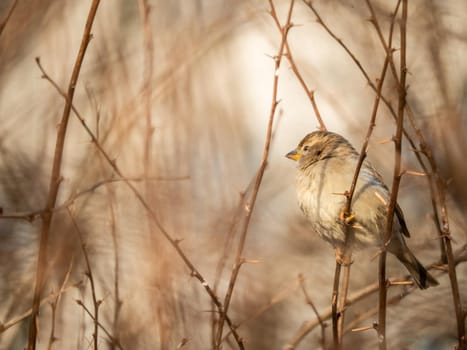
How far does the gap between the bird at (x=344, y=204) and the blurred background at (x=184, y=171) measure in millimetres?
299

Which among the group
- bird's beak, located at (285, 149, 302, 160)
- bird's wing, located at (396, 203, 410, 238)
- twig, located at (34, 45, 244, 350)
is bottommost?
twig, located at (34, 45, 244, 350)

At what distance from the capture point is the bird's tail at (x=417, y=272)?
3.96 m

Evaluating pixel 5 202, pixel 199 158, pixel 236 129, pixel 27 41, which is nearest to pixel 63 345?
pixel 5 202

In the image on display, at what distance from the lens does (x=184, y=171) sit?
3.69 meters

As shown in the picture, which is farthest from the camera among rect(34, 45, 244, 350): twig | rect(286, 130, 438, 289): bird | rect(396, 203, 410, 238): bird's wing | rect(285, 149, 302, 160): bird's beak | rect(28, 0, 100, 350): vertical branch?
rect(285, 149, 302, 160): bird's beak

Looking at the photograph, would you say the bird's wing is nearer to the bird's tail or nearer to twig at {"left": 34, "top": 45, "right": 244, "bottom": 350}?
the bird's tail

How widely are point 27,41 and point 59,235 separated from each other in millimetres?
1783

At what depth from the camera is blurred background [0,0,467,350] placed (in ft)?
11.4

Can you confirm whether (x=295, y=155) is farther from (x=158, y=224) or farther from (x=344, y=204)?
(x=158, y=224)

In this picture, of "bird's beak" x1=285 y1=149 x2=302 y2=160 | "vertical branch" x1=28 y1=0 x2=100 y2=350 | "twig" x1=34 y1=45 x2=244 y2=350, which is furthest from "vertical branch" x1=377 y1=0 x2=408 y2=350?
"bird's beak" x1=285 y1=149 x2=302 y2=160

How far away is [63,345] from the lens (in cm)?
386

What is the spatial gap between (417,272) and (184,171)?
146 cm

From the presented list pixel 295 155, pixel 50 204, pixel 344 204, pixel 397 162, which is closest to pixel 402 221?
pixel 344 204

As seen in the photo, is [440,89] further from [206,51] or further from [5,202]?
[5,202]
